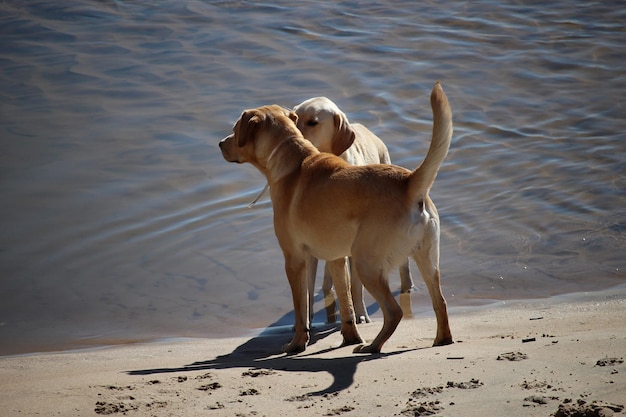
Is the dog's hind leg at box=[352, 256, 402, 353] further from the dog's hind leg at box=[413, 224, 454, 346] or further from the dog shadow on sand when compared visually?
the dog's hind leg at box=[413, 224, 454, 346]

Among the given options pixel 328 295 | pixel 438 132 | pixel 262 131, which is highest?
pixel 438 132

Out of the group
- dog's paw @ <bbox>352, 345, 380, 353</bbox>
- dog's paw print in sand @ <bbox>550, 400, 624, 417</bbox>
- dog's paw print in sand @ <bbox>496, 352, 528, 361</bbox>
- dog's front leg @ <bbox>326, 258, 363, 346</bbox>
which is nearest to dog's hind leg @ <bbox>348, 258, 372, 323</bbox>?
dog's front leg @ <bbox>326, 258, 363, 346</bbox>

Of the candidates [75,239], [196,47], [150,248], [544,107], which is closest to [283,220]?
[150,248]

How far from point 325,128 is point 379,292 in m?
2.33

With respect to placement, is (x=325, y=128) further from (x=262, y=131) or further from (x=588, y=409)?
(x=588, y=409)

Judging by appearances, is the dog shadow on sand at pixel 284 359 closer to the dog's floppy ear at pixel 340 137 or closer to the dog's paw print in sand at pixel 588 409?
the dog's paw print in sand at pixel 588 409

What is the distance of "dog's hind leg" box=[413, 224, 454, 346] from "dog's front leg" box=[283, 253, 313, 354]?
0.89 metres

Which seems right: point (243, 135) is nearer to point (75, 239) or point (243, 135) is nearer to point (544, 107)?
point (75, 239)

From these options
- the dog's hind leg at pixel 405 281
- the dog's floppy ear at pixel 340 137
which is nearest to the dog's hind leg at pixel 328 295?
the dog's hind leg at pixel 405 281

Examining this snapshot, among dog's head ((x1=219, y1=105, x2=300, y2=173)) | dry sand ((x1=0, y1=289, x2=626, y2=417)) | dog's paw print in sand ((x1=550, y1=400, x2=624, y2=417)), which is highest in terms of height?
dog's head ((x1=219, y1=105, x2=300, y2=173))

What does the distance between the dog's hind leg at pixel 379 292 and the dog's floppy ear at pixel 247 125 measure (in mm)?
1479

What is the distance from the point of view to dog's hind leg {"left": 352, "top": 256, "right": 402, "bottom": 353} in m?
5.22

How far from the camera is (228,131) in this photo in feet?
37.7

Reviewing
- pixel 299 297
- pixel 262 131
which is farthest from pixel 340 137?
pixel 299 297
